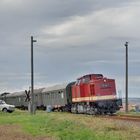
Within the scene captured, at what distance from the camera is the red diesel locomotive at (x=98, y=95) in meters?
46.7

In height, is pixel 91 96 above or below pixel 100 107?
above

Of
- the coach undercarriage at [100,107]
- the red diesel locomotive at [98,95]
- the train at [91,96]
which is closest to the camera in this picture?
the coach undercarriage at [100,107]

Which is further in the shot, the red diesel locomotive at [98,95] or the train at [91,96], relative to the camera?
the train at [91,96]

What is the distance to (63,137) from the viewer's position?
21906 mm

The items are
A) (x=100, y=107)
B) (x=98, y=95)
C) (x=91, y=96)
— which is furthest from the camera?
(x=91, y=96)

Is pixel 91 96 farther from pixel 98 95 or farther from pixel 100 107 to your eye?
pixel 100 107

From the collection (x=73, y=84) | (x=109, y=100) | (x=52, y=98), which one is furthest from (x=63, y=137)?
(x=52, y=98)

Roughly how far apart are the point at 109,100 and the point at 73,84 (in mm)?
11335

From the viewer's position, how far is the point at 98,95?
4731 centimetres

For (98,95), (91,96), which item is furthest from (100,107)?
(91,96)

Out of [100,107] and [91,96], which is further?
[91,96]

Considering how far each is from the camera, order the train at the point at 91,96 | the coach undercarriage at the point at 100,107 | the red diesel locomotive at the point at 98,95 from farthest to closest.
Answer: the train at the point at 91,96
the red diesel locomotive at the point at 98,95
the coach undercarriage at the point at 100,107

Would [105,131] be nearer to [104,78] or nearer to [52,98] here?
[104,78]

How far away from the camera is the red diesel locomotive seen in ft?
153
